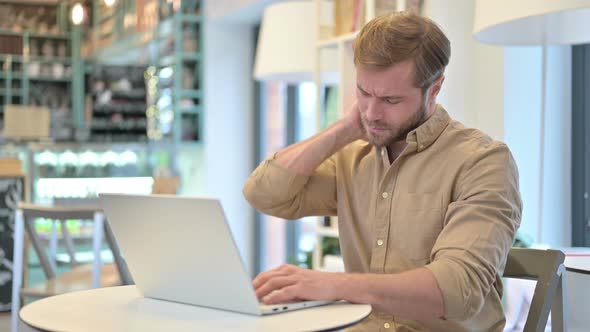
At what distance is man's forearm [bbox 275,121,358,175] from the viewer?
1.74m

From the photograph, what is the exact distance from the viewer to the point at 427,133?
162 centimetres

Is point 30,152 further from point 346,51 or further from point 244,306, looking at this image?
point 244,306

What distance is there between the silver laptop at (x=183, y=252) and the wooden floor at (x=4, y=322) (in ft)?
10.6

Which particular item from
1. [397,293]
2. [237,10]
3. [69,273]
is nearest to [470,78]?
[397,293]

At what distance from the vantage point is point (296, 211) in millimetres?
1827

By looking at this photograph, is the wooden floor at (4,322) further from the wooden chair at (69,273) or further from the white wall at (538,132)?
the white wall at (538,132)

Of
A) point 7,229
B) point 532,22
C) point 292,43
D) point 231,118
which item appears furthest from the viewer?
point 231,118

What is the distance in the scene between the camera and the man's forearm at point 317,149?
1.74 metres

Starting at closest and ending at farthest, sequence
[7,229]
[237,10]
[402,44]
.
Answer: [402,44] → [7,229] → [237,10]

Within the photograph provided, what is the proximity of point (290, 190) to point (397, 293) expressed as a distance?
0.52 m

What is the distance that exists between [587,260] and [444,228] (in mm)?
778

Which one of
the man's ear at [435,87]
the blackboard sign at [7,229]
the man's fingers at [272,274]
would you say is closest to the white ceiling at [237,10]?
the blackboard sign at [7,229]

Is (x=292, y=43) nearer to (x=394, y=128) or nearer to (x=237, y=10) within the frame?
(x=237, y=10)

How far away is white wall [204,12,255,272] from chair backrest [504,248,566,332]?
5472 millimetres
